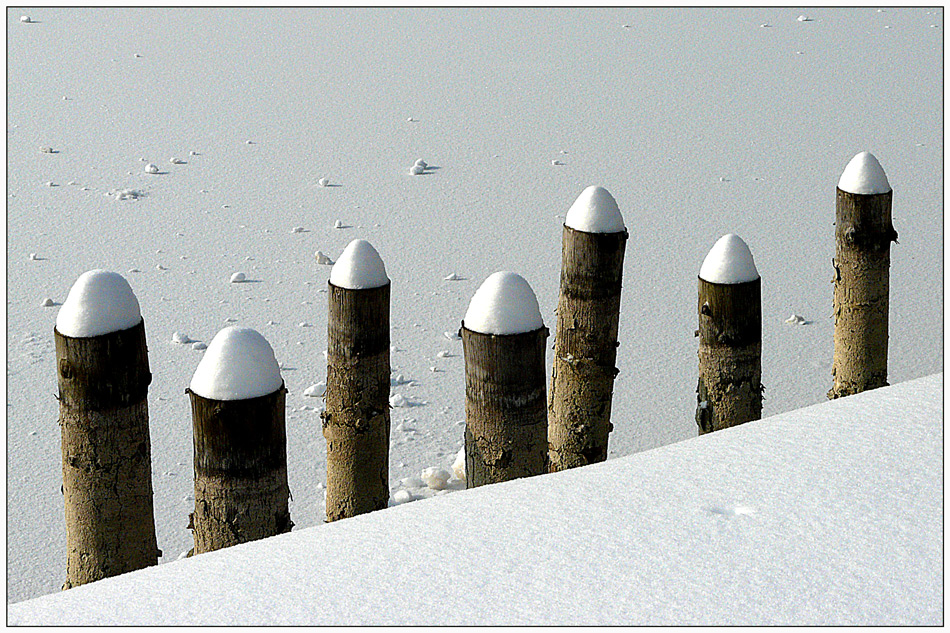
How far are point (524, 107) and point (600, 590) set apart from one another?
9638mm

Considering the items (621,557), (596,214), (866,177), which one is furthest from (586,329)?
(621,557)

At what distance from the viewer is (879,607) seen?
2715 mm

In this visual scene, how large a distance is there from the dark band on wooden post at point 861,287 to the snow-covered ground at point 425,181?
1060 millimetres

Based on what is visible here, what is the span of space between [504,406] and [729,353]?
112 centimetres

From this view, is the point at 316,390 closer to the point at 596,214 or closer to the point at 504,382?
the point at 596,214

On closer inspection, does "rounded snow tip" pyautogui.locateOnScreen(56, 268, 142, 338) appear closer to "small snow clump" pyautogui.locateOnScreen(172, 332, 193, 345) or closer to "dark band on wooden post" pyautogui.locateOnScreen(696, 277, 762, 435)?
"dark band on wooden post" pyautogui.locateOnScreen(696, 277, 762, 435)

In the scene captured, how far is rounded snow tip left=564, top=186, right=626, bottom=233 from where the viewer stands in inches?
174

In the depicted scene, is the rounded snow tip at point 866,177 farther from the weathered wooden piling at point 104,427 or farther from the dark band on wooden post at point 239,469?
the weathered wooden piling at point 104,427

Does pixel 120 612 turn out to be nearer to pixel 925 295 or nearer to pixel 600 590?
pixel 600 590

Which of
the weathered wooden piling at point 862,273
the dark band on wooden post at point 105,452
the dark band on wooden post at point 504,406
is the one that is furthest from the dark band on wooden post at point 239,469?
the weathered wooden piling at point 862,273

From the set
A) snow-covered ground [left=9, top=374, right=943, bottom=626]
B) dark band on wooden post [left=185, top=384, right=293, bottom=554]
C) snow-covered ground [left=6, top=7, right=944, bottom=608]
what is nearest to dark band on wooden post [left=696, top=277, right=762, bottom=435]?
snow-covered ground [left=9, top=374, right=943, bottom=626]

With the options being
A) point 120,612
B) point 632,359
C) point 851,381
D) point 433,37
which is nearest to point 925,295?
point 632,359

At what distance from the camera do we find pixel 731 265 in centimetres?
440

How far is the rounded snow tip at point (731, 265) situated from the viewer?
4398 millimetres
